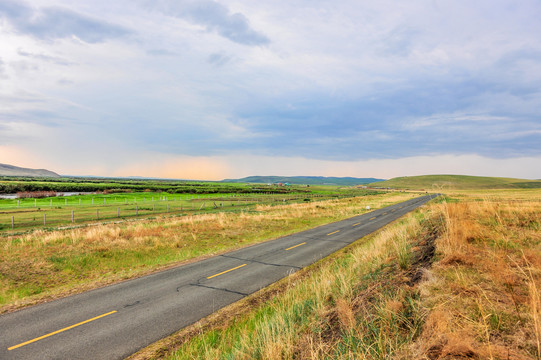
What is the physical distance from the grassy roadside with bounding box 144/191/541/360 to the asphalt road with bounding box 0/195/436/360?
99 centimetres

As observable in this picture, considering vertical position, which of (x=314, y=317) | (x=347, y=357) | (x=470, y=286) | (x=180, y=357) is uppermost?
(x=470, y=286)

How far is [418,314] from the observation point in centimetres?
456

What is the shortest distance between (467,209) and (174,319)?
14.0 meters

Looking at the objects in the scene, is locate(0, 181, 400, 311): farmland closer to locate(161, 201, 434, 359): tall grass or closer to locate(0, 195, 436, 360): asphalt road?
locate(0, 195, 436, 360): asphalt road

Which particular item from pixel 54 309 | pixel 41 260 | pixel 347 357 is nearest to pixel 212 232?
pixel 41 260

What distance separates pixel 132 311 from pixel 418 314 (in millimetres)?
9197

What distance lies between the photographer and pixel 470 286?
5129 mm

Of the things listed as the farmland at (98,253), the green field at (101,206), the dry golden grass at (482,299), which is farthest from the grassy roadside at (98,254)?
the green field at (101,206)

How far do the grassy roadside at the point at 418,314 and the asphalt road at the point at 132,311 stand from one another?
99 centimetres

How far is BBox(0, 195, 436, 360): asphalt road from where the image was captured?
7.12m

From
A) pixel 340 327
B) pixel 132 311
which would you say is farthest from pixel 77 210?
pixel 340 327

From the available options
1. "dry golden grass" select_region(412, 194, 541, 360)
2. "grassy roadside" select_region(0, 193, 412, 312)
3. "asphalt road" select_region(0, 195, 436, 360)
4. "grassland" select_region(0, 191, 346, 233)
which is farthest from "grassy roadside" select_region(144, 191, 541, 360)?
"grassland" select_region(0, 191, 346, 233)

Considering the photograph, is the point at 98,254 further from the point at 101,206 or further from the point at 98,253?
the point at 101,206

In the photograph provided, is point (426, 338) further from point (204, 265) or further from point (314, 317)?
point (204, 265)
